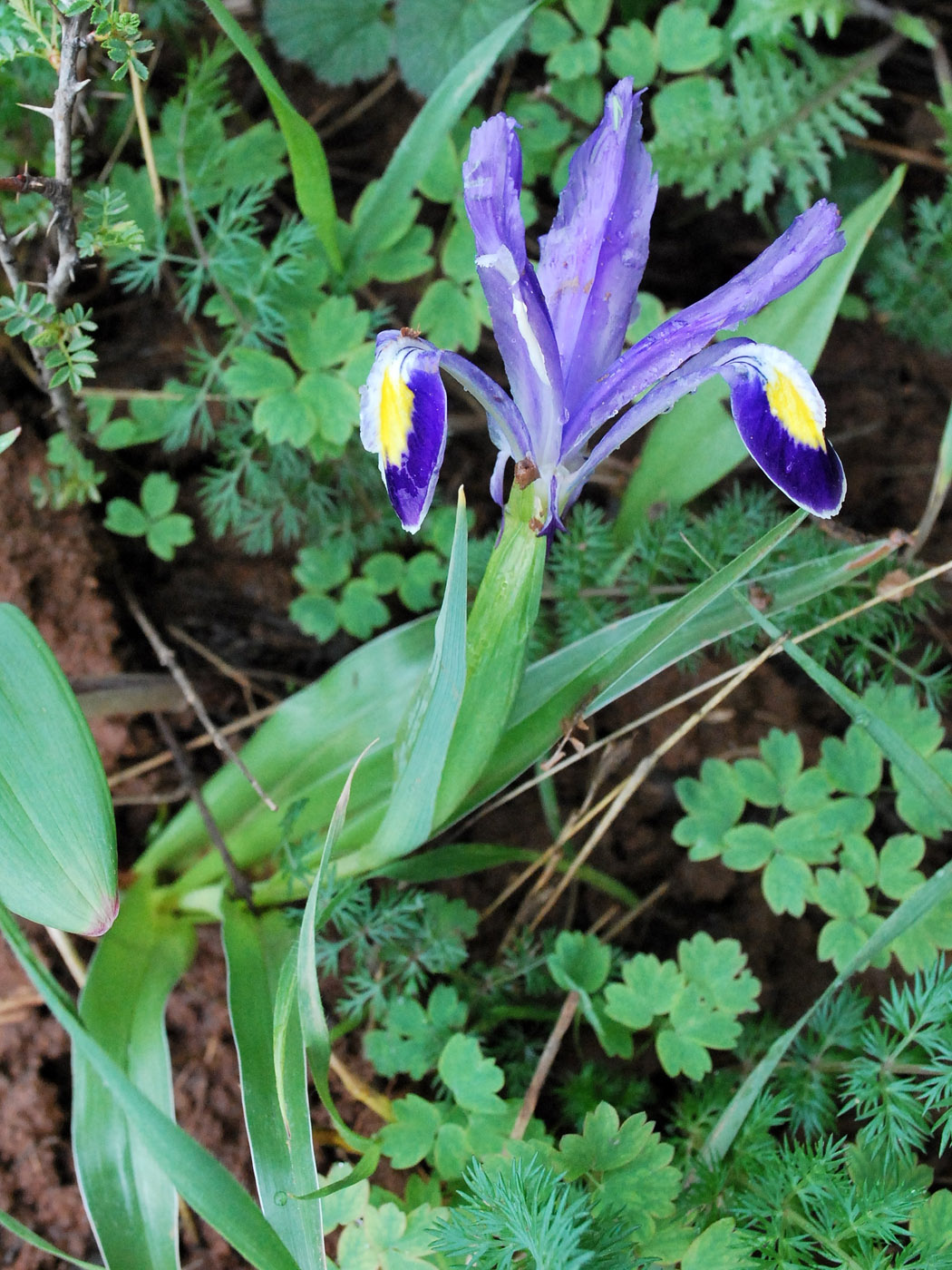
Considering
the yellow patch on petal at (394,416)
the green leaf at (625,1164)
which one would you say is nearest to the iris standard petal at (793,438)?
the yellow patch on petal at (394,416)

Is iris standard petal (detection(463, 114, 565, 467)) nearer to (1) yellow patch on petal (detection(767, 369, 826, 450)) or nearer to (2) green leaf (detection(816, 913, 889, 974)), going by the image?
(1) yellow patch on petal (detection(767, 369, 826, 450))

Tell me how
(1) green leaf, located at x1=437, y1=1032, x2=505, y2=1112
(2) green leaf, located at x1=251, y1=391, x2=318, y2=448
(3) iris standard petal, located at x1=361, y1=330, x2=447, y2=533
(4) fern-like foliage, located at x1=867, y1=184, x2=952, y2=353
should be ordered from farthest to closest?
(4) fern-like foliage, located at x1=867, y1=184, x2=952, y2=353 < (2) green leaf, located at x1=251, y1=391, x2=318, y2=448 < (1) green leaf, located at x1=437, y1=1032, x2=505, y2=1112 < (3) iris standard petal, located at x1=361, y1=330, x2=447, y2=533

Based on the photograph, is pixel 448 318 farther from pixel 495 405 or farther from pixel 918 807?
pixel 918 807

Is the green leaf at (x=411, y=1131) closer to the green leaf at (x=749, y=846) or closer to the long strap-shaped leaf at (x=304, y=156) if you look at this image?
the green leaf at (x=749, y=846)

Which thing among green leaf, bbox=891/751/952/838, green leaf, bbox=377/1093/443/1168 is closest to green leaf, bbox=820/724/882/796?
green leaf, bbox=891/751/952/838

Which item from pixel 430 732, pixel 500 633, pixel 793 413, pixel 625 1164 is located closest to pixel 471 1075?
pixel 625 1164

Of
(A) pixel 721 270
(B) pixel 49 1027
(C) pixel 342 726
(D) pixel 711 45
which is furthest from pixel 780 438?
(B) pixel 49 1027
